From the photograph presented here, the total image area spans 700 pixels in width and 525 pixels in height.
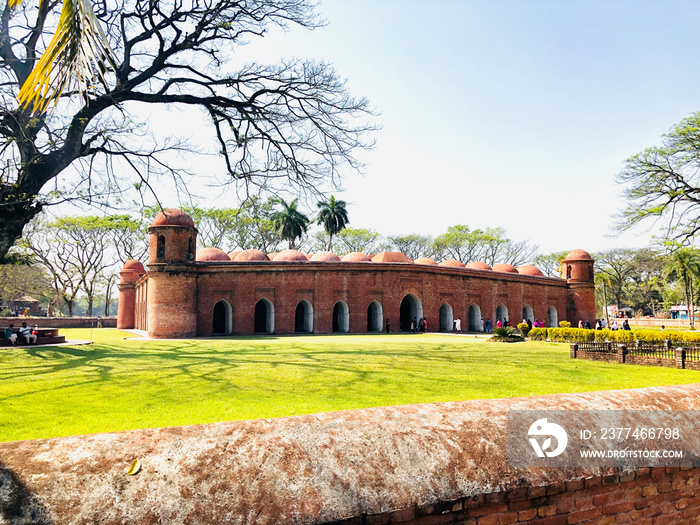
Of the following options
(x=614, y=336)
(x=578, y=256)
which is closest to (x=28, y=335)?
(x=614, y=336)

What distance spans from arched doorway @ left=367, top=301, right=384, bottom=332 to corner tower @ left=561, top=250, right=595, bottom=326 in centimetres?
1604

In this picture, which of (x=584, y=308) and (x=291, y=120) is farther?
(x=584, y=308)

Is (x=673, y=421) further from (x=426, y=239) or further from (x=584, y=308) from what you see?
(x=426, y=239)

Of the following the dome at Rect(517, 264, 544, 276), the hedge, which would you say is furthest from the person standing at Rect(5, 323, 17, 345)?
the dome at Rect(517, 264, 544, 276)

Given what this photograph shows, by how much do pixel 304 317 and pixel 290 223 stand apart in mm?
14898

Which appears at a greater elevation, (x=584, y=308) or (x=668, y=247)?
(x=668, y=247)

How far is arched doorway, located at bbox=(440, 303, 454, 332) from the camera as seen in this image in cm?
2973

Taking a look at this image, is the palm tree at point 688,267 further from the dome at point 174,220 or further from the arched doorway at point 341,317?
the dome at point 174,220

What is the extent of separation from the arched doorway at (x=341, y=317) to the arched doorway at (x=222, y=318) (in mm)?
6078

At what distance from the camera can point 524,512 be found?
243 cm

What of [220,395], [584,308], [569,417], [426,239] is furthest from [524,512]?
[426,239]

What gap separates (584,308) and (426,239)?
1743 cm

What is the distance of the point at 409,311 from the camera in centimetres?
3012

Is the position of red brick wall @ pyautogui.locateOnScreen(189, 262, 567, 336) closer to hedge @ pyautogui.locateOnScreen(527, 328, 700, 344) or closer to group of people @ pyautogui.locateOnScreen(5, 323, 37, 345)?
hedge @ pyautogui.locateOnScreen(527, 328, 700, 344)
